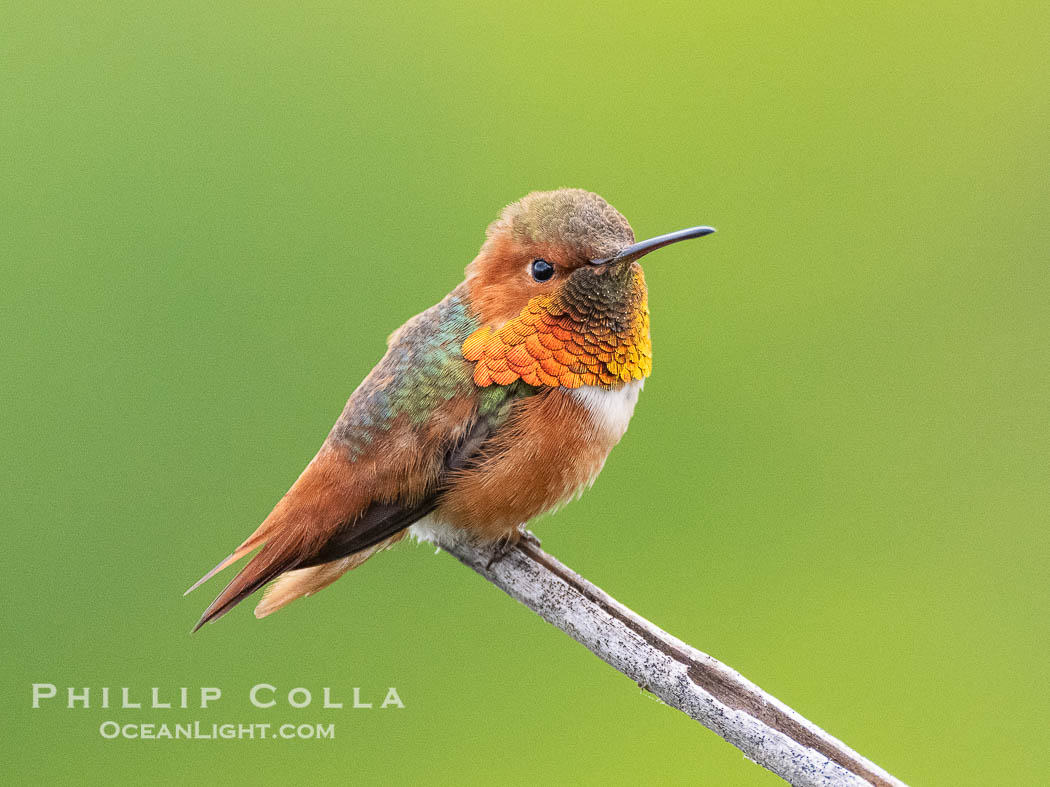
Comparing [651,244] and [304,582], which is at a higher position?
[651,244]

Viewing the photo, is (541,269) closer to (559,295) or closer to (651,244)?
(559,295)

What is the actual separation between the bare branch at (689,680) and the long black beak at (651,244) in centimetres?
66

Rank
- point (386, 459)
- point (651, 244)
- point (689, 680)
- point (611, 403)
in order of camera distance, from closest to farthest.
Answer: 1. point (689, 680)
2. point (651, 244)
3. point (386, 459)
4. point (611, 403)

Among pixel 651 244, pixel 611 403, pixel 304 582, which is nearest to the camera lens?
pixel 651 244

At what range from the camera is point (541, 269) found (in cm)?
225

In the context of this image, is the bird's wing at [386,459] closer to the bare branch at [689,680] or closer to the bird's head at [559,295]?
the bird's head at [559,295]

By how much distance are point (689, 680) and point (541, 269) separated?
0.86 meters

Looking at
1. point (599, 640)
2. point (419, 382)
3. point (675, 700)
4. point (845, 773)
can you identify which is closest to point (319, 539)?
point (419, 382)

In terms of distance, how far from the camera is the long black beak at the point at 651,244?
6.45 ft

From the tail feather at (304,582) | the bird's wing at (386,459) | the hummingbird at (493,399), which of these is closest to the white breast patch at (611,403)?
the hummingbird at (493,399)

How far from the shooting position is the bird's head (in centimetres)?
218

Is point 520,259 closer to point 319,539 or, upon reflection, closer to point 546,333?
point 546,333

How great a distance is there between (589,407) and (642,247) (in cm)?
38

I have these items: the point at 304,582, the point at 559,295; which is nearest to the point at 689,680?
the point at 559,295
